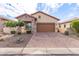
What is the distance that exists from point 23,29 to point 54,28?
597 cm

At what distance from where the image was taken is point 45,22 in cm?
3188

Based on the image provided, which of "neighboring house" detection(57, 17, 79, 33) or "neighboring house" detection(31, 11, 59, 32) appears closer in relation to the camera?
"neighboring house" detection(57, 17, 79, 33)

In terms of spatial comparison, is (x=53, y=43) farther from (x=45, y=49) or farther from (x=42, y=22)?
(x=42, y=22)

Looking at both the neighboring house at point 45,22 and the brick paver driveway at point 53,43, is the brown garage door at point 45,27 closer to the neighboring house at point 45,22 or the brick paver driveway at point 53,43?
the neighboring house at point 45,22

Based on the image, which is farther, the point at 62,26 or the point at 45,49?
the point at 62,26

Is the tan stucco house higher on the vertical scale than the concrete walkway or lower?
higher

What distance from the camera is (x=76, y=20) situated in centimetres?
2425

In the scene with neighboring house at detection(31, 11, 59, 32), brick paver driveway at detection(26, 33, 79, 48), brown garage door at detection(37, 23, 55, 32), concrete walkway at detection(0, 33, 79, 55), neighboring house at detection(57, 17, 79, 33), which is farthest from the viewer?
brown garage door at detection(37, 23, 55, 32)

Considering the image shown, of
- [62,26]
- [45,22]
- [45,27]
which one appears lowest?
[45,27]

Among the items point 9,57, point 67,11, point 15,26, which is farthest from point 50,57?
point 15,26

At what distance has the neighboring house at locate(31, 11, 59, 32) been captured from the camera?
31.0m

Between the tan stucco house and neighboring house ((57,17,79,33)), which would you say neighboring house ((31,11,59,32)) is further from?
neighboring house ((57,17,79,33))

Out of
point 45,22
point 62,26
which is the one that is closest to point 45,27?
point 45,22

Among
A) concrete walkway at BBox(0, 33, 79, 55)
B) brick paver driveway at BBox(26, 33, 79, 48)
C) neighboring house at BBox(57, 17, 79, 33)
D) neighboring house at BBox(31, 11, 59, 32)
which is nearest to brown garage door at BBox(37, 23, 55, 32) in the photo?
Answer: neighboring house at BBox(31, 11, 59, 32)
